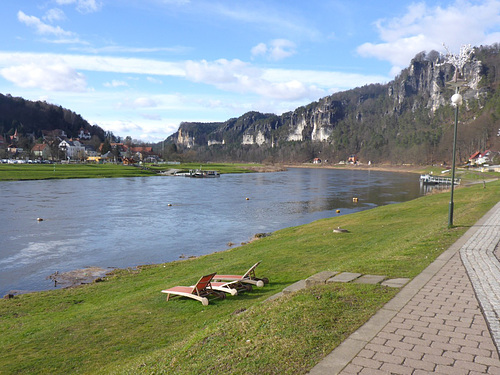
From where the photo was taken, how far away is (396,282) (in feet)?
27.9

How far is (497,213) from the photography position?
19859 millimetres

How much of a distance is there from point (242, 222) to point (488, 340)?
27.2 metres

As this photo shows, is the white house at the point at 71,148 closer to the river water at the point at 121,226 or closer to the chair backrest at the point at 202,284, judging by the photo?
the river water at the point at 121,226

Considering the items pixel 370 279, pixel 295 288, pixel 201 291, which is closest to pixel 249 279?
pixel 201 291

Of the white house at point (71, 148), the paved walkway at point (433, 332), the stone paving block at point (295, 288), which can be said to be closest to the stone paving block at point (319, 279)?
the stone paving block at point (295, 288)

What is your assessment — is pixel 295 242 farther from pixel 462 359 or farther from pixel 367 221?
pixel 462 359

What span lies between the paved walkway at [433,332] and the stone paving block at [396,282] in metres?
0.16

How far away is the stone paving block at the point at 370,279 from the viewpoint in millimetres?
8543

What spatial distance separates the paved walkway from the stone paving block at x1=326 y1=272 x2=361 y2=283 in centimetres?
124

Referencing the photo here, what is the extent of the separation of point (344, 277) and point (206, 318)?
344 cm

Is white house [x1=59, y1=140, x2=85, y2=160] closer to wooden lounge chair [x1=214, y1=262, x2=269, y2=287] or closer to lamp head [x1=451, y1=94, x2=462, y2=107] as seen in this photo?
wooden lounge chair [x1=214, y1=262, x2=269, y2=287]

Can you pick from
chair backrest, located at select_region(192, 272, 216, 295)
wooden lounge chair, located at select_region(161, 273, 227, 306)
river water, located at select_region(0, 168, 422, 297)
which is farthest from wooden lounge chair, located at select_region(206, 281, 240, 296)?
river water, located at select_region(0, 168, 422, 297)

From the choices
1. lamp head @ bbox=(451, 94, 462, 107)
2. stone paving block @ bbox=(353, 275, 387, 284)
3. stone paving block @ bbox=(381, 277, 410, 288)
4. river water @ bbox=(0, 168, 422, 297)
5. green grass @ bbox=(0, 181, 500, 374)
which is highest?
lamp head @ bbox=(451, 94, 462, 107)

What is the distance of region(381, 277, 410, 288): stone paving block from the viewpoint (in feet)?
27.1
